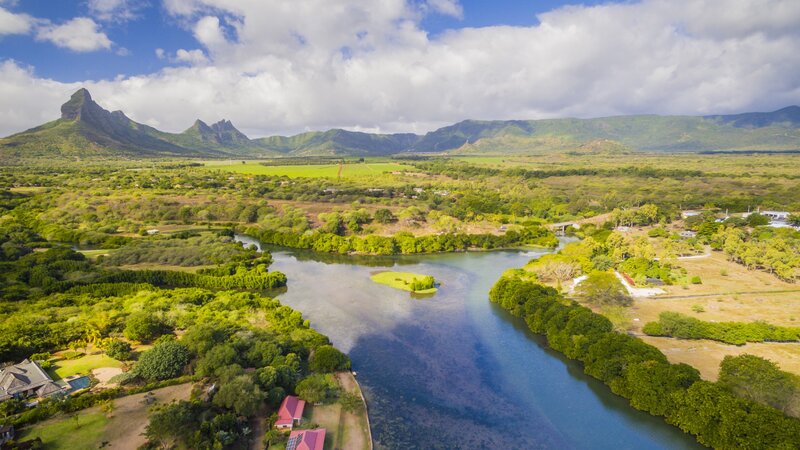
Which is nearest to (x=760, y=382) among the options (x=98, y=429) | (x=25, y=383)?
(x=98, y=429)

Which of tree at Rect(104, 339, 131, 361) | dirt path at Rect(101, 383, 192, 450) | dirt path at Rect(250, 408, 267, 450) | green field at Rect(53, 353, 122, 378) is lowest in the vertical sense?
dirt path at Rect(250, 408, 267, 450)

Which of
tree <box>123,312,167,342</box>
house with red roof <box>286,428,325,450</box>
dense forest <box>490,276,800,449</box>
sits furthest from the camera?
tree <box>123,312,167,342</box>

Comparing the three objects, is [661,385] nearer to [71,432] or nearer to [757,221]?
[71,432]

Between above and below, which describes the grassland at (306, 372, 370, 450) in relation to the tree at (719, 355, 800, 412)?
below

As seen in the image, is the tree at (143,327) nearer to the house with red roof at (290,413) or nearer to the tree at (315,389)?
the tree at (315,389)

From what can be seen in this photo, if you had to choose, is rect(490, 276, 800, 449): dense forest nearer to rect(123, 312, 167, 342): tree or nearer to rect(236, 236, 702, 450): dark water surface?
rect(236, 236, 702, 450): dark water surface

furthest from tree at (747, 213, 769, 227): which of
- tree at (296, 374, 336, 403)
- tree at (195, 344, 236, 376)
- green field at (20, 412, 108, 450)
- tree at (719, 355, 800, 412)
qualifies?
green field at (20, 412, 108, 450)
